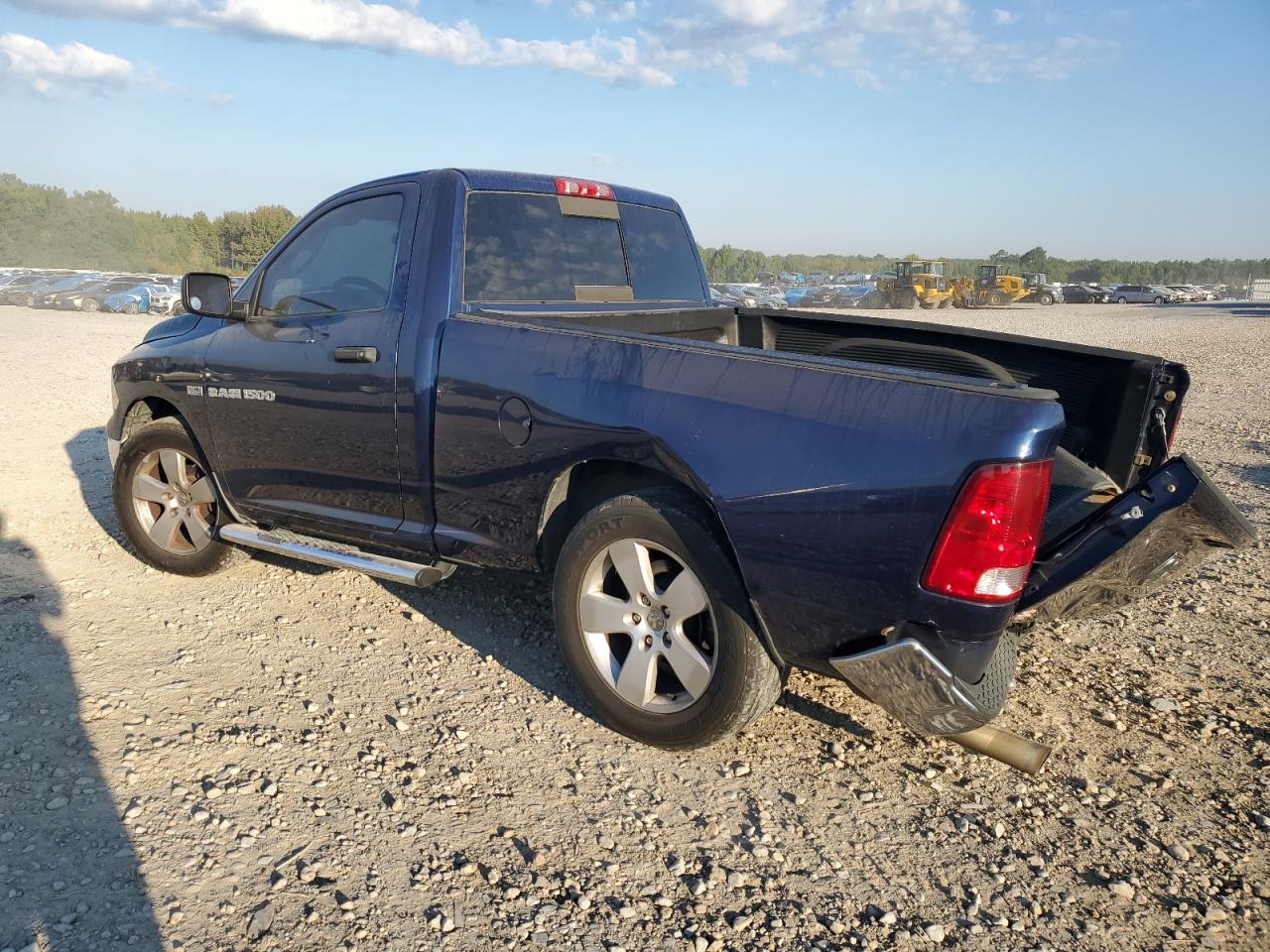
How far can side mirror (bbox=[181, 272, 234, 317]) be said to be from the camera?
14.5 feet

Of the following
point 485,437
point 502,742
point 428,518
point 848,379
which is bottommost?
point 502,742

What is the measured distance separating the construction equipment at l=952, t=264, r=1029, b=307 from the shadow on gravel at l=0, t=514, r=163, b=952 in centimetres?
4830

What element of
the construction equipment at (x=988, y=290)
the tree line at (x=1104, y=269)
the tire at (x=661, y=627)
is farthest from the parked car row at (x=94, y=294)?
the tree line at (x=1104, y=269)

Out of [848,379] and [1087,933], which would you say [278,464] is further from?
[1087,933]

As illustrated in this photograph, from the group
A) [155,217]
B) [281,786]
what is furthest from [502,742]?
[155,217]

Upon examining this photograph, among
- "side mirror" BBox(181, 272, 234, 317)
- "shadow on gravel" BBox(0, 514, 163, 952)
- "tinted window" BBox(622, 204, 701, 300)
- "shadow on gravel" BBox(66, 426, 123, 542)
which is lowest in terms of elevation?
"shadow on gravel" BBox(66, 426, 123, 542)

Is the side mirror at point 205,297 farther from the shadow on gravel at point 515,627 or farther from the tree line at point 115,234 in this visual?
the tree line at point 115,234

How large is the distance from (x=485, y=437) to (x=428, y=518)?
540 mm

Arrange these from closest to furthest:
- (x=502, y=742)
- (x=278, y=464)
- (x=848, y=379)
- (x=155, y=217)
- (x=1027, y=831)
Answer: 1. (x=848, y=379)
2. (x=1027, y=831)
3. (x=502, y=742)
4. (x=278, y=464)
5. (x=155, y=217)

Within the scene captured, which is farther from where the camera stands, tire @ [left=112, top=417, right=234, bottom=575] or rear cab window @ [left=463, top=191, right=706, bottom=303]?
tire @ [left=112, top=417, right=234, bottom=575]

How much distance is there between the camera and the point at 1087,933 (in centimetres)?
241

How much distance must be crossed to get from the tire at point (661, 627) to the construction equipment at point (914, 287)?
141 ft

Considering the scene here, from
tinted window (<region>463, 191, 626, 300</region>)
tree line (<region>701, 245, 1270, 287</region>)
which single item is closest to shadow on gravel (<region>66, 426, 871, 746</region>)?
tinted window (<region>463, 191, 626, 300</region>)

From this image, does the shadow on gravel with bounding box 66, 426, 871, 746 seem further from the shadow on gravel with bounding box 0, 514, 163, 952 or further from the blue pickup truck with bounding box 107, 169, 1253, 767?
the shadow on gravel with bounding box 0, 514, 163, 952
